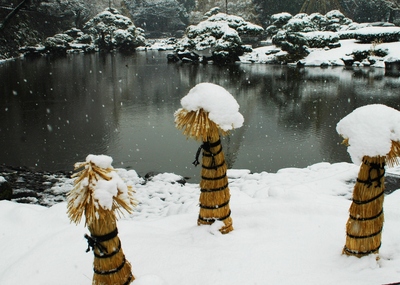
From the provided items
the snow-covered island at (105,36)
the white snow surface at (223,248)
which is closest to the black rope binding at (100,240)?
the white snow surface at (223,248)

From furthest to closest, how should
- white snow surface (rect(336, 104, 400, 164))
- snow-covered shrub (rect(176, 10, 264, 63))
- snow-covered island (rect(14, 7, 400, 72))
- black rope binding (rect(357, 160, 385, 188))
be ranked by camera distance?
snow-covered shrub (rect(176, 10, 264, 63))
snow-covered island (rect(14, 7, 400, 72))
black rope binding (rect(357, 160, 385, 188))
white snow surface (rect(336, 104, 400, 164))

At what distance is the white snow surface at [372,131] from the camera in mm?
2059

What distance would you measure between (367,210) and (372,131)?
54 centimetres

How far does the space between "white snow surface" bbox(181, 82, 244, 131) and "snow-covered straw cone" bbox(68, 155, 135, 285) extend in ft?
3.03

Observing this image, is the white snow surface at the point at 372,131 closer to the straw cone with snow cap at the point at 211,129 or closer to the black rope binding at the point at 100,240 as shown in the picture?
the straw cone with snow cap at the point at 211,129

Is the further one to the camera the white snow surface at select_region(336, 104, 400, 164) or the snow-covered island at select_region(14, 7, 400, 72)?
the snow-covered island at select_region(14, 7, 400, 72)

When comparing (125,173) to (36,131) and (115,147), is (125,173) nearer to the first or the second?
(115,147)

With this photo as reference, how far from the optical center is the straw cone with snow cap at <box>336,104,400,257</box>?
2.08m

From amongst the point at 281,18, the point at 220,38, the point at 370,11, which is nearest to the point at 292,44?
the point at 220,38

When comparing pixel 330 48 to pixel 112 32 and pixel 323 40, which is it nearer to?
pixel 323 40

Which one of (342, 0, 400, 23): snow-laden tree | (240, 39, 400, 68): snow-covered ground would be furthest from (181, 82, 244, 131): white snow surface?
(342, 0, 400, 23): snow-laden tree

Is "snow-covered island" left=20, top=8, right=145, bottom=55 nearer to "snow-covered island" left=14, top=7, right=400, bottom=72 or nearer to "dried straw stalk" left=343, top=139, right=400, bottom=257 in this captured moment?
"snow-covered island" left=14, top=7, right=400, bottom=72

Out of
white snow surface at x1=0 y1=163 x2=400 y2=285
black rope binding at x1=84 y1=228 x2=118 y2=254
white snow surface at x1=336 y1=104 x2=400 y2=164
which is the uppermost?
white snow surface at x1=336 y1=104 x2=400 y2=164

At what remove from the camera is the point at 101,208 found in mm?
1817
